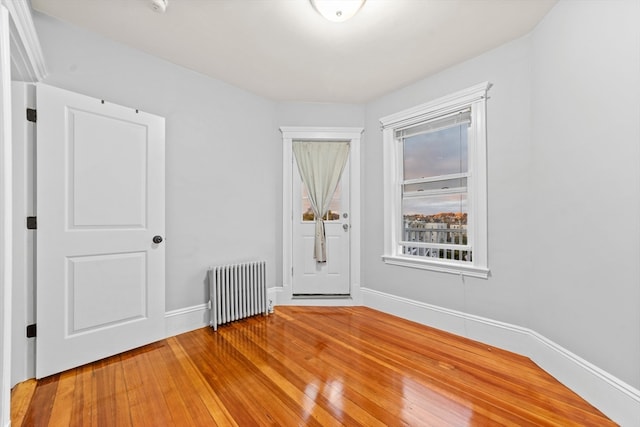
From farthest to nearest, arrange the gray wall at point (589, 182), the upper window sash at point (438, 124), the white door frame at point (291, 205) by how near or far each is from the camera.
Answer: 1. the white door frame at point (291, 205)
2. the upper window sash at point (438, 124)
3. the gray wall at point (589, 182)

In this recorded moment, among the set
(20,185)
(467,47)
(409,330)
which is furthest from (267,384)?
(467,47)

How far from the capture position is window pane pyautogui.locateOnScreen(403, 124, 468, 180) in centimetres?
283

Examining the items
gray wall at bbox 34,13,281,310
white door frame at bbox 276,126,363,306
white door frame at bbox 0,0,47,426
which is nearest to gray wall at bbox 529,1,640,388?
white door frame at bbox 276,126,363,306

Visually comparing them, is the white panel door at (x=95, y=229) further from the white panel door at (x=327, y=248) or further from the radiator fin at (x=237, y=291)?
the white panel door at (x=327, y=248)

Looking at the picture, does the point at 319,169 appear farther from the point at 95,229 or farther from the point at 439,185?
the point at 95,229

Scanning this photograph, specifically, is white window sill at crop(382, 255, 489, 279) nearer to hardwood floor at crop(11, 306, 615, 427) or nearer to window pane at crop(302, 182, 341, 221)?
hardwood floor at crop(11, 306, 615, 427)

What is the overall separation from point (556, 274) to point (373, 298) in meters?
1.89

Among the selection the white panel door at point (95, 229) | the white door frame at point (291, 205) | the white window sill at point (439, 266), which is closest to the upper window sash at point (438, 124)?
the white door frame at point (291, 205)

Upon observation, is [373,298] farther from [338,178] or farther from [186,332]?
[186,332]

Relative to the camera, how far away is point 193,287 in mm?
2877

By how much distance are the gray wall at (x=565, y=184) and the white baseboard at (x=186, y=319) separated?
7.59 ft

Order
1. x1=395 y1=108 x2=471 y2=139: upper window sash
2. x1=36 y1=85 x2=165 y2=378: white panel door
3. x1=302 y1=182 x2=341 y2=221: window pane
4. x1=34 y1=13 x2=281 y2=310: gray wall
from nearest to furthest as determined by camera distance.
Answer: x1=36 y1=85 x2=165 y2=378: white panel door → x1=34 y1=13 x2=281 y2=310: gray wall → x1=395 y1=108 x2=471 y2=139: upper window sash → x1=302 y1=182 x2=341 y2=221: window pane

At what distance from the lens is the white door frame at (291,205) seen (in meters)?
3.59

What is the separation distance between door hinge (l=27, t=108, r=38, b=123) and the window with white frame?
10.2 feet
